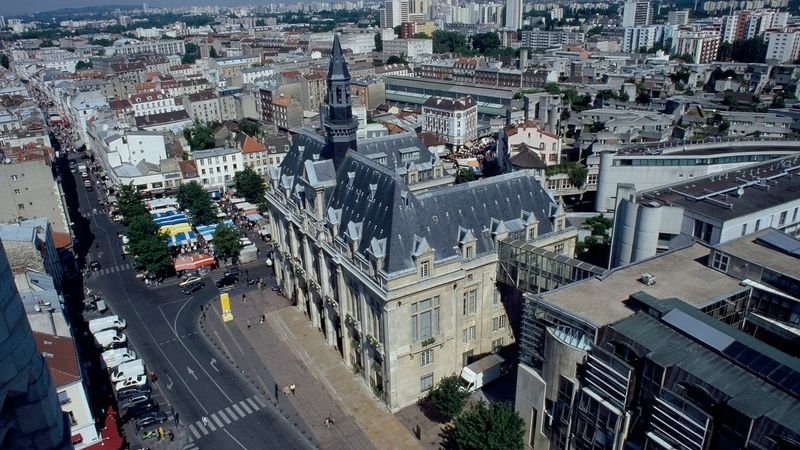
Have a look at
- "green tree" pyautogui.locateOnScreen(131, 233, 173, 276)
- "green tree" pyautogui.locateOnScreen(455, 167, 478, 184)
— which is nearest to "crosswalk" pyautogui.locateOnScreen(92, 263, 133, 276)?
"green tree" pyautogui.locateOnScreen(131, 233, 173, 276)

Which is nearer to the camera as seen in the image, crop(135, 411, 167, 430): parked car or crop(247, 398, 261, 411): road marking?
crop(135, 411, 167, 430): parked car

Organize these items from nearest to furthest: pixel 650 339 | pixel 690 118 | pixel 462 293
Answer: pixel 650 339 < pixel 462 293 < pixel 690 118

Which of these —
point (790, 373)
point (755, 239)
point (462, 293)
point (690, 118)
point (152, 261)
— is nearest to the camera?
point (790, 373)

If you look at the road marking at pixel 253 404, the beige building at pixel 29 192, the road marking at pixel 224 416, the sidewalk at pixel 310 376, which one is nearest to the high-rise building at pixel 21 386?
the sidewalk at pixel 310 376

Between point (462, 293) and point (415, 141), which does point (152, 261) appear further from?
point (462, 293)

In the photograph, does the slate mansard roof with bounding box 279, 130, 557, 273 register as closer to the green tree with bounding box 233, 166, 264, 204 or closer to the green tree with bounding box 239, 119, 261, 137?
the green tree with bounding box 233, 166, 264, 204

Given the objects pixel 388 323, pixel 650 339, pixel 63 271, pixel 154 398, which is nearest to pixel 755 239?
pixel 650 339

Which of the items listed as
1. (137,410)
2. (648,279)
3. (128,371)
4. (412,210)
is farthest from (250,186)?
(648,279)
